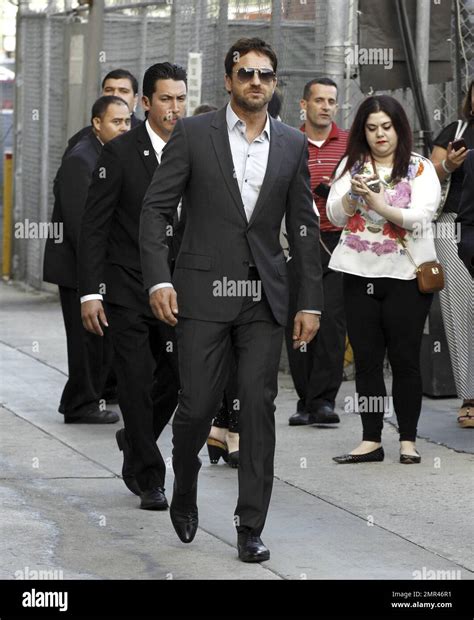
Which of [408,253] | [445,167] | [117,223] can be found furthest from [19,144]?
[117,223]

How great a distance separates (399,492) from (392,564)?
1.47 m

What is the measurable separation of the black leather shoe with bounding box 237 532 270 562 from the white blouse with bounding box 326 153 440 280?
2420mm

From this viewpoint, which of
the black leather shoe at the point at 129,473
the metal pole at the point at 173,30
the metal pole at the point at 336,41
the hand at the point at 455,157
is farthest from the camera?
the metal pole at the point at 173,30

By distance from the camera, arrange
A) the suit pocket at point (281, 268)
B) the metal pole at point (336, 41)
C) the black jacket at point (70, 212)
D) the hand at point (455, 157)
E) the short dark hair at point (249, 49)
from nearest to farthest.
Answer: the short dark hair at point (249, 49) < the suit pocket at point (281, 268) < the hand at point (455, 157) < the black jacket at point (70, 212) < the metal pole at point (336, 41)

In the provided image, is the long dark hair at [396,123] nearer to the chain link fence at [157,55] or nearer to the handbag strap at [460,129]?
the handbag strap at [460,129]

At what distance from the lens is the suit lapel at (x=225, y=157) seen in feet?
21.0

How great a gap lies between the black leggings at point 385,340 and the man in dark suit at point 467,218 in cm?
53

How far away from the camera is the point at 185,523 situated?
6.58 m

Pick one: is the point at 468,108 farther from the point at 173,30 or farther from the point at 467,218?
the point at 173,30

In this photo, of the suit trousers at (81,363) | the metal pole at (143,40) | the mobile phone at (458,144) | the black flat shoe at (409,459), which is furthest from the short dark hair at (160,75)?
the metal pole at (143,40)

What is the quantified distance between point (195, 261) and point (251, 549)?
1169mm

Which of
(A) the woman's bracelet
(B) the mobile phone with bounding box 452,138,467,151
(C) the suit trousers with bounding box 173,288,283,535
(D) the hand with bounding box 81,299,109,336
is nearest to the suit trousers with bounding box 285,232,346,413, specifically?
(A) the woman's bracelet
